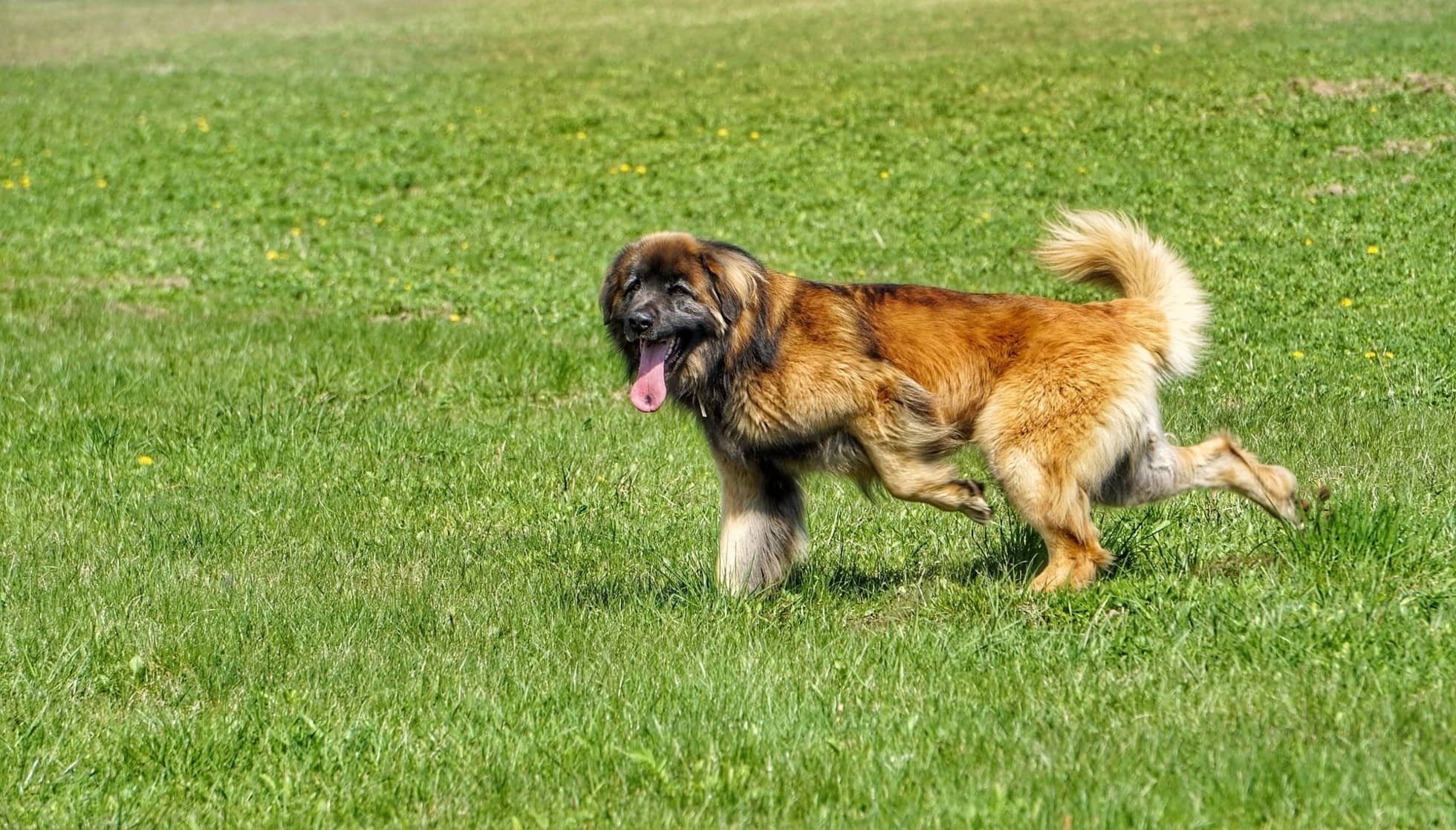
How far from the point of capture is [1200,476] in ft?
20.2

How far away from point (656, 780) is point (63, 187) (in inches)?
673

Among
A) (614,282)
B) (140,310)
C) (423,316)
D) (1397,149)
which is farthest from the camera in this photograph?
(1397,149)

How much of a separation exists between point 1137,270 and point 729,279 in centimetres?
182

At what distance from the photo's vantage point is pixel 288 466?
8633mm

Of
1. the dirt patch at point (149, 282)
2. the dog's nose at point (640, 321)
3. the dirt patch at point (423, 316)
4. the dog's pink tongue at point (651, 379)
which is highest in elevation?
the dog's nose at point (640, 321)

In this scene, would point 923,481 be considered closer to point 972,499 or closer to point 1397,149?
point 972,499

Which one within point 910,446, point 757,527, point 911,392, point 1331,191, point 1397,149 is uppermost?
point 911,392

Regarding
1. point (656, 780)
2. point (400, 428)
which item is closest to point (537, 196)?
point (400, 428)

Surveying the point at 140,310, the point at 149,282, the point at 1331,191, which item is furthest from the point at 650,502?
the point at 1331,191

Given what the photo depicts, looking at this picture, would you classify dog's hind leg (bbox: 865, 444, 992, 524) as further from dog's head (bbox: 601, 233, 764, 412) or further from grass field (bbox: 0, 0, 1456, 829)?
dog's head (bbox: 601, 233, 764, 412)

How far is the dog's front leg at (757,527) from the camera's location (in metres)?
6.17

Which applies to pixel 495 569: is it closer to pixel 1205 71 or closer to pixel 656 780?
pixel 656 780

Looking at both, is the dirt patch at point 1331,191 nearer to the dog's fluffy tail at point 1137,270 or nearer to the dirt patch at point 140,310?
the dog's fluffy tail at point 1137,270

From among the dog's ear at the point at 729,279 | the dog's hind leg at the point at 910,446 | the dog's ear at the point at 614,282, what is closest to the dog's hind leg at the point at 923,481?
the dog's hind leg at the point at 910,446
